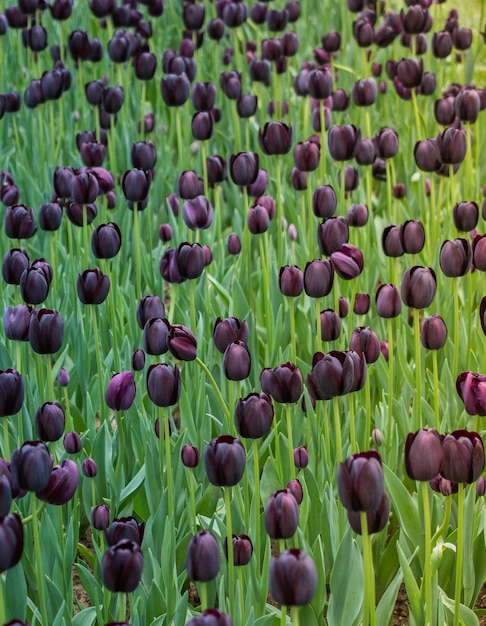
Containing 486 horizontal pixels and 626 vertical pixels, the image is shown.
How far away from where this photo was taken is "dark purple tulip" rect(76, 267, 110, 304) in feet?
6.93

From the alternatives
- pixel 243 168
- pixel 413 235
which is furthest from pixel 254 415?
pixel 243 168

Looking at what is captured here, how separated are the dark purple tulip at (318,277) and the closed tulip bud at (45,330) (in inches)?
20.3

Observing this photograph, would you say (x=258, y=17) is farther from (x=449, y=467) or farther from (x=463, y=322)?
(x=449, y=467)

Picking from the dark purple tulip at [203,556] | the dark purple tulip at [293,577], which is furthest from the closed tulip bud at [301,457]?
the dark purple tulip at [293,577]

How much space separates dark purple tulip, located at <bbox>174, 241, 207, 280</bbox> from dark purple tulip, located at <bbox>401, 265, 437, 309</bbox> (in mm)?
466

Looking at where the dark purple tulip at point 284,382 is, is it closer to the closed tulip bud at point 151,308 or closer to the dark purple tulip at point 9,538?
the closed tulip bud at point 151,308

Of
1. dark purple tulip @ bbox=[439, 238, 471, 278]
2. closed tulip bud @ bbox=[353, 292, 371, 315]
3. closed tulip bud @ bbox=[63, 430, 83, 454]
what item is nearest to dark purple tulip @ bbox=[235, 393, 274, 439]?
closed tulip bud @ bbox=[63, 430, 83, 454]

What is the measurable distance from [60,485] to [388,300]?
0.89 m

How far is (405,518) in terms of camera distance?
2.03m

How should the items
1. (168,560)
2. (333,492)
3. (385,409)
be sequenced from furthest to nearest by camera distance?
1. (385,409)
2. (333,492)
3. (168,560)

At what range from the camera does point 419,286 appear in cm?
193

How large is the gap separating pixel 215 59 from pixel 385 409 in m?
2.76

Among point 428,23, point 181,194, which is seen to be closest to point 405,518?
point 181,194

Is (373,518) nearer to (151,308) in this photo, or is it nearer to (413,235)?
(151,308)
